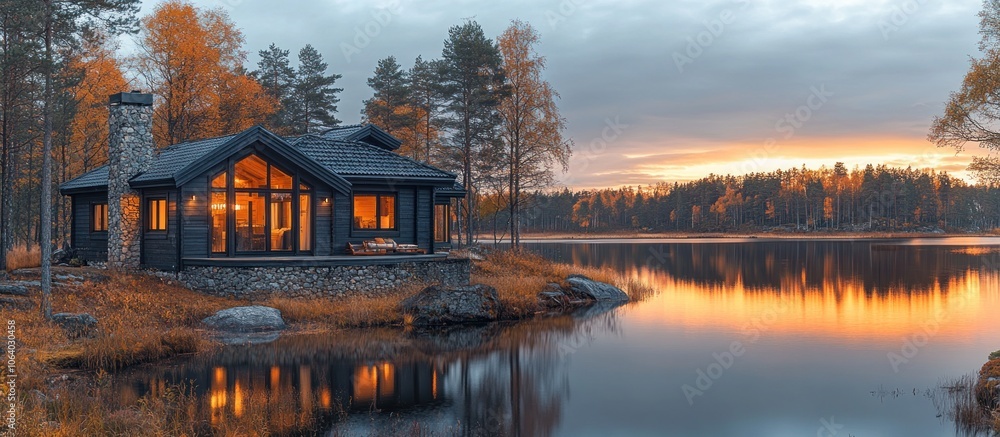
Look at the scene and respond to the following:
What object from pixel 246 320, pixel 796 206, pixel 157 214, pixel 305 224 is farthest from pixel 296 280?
pixel 796 206

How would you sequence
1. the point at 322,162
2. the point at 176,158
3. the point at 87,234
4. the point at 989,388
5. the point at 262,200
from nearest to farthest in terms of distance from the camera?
the point at 989,388, the point at 262,200, the point at 176,158, the point at 322,162, the point at 87,234

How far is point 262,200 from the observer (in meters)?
24.5

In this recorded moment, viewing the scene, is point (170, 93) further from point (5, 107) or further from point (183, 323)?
point (183, 323)

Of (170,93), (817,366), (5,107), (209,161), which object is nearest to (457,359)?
(817,366)

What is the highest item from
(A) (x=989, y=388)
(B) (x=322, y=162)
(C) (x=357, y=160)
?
(C) (x=357, y=160)

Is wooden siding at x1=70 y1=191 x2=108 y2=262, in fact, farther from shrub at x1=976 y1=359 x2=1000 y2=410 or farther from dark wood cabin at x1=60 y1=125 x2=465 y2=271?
shrub at x1=976 y1=359 x2=1000 y2=410

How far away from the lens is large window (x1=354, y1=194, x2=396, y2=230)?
26.7 m

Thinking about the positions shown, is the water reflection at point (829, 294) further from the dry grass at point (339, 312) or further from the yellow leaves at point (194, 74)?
the yellow leaves at point (194, 74)

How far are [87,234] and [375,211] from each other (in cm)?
1089

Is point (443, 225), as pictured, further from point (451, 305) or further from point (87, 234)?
point (87, 234)

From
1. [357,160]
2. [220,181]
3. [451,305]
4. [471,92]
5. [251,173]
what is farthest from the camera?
[471,92]

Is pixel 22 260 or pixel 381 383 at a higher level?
pixel 22 260

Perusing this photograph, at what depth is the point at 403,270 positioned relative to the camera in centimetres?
2442

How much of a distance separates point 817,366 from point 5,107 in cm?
2614
